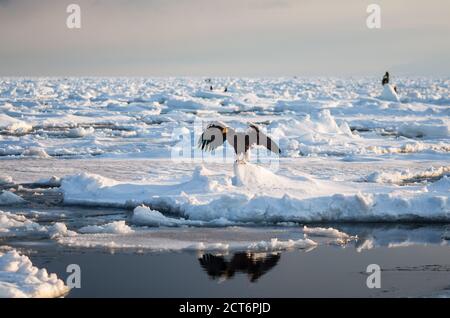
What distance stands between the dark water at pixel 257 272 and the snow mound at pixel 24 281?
11.4 inches

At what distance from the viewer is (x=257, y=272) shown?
392 inches

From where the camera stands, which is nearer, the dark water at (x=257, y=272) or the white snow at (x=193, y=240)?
the dark water at (x=257, y=272)

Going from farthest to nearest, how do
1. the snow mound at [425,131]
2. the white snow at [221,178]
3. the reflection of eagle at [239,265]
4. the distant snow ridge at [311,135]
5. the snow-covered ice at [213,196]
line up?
1. the snow mound at [425,131]
2. the distant snow ridge at [311,135]
3. the white snow at [221,178]
4. the snow-covered ice at [213,196]
5. the reflection of eagle at [239,265]

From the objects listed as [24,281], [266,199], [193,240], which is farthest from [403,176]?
[24,281]

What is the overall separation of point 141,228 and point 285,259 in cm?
262

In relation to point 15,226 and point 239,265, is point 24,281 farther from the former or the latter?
point 15,226

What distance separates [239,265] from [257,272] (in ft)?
1.22

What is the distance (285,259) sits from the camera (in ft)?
34.7

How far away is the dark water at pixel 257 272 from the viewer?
919 cm

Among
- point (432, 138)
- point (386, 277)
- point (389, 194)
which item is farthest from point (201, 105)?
point (386, 277)

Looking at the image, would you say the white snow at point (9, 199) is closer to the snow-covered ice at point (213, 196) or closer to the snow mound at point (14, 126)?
the snow-covered ice at point (213, 196)

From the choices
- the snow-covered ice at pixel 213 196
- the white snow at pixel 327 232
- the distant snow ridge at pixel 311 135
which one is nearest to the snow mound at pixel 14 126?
the snow-covered ice at pixel 213 196

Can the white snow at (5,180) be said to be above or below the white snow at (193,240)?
above

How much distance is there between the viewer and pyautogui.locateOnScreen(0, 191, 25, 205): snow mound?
14.2 m
